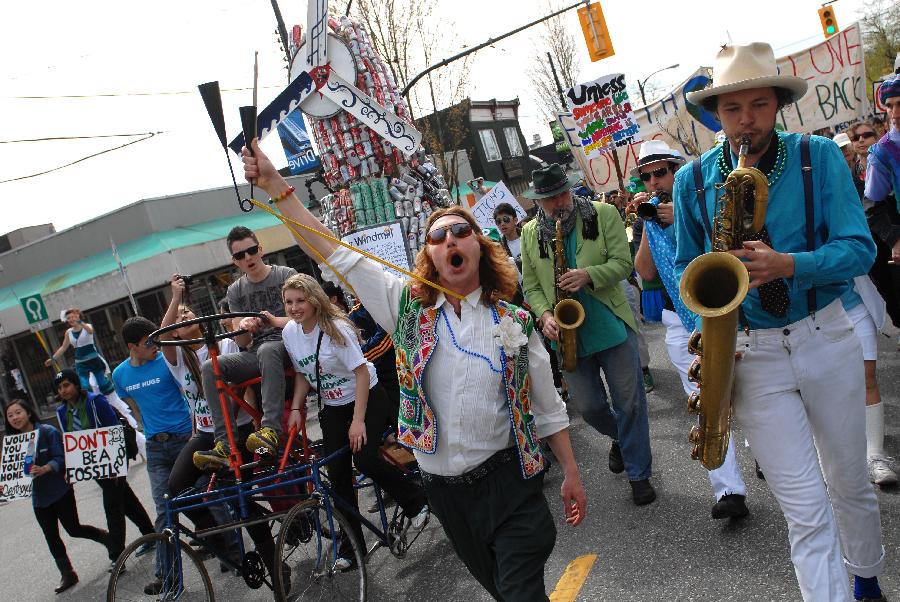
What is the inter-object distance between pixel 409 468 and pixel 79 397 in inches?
136

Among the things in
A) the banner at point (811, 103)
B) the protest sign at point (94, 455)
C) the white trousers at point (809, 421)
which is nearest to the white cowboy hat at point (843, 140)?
the banner at point (811, 103)

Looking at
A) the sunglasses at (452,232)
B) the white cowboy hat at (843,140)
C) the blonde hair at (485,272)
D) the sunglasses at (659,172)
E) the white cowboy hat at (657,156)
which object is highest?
the white cowboy hat at (657,156)

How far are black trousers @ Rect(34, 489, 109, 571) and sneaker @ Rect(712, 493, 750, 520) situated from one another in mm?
5059

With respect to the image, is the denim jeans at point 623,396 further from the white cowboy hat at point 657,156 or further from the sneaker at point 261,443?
the sneaker at point 261,443

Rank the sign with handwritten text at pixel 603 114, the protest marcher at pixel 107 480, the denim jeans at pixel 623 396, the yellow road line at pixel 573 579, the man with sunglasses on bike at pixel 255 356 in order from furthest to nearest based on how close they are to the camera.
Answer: the sign with handwritten text at pixel 603 114, the protest marcher at pixel 107 480, the denim jeans at pixel 623 396, the man with sunglasses on bike at pixel 255 356, the yellow road line at pixel 573 579

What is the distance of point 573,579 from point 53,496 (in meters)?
4.54

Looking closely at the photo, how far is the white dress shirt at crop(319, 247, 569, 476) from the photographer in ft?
9.08

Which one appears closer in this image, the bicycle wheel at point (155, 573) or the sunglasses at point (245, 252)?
the bicycle wheel at point (155, 573)

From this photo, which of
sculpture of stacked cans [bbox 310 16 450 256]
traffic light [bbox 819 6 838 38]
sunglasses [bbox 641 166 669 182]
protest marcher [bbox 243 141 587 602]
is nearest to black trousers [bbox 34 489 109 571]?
sculpture of stacked cans [bbox 310 16 450 256]

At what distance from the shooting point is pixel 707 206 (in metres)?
2.78

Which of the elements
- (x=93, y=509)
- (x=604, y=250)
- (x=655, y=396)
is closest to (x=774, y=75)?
(x=604, y=250)

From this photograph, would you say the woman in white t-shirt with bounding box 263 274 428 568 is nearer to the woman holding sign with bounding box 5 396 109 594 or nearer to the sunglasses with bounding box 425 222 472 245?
the sunglasses with bounding box 425 222 472 245

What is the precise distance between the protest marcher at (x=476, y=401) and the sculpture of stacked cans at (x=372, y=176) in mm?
5581

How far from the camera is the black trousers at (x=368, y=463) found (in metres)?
4.68
